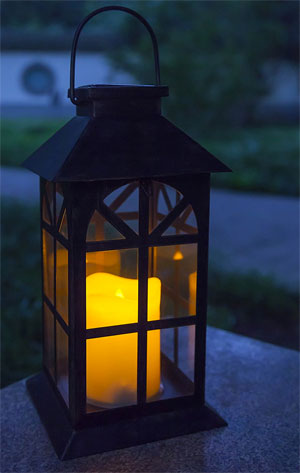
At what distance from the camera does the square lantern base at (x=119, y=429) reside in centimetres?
92

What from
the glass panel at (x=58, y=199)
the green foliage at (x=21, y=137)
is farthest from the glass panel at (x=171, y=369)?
the green foliage at (x=21, y=137)

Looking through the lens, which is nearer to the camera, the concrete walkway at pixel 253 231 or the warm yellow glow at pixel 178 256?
the warm yellow glow at pixel 178 256

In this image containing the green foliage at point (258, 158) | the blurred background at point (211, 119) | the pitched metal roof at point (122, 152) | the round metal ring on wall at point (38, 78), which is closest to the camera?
the pitched metal roof at point (122, 152)

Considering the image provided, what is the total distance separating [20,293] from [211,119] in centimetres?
577

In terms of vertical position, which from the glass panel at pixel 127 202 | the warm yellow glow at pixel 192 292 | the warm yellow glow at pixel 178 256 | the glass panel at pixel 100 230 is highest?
the glass panel at pixel 127 202

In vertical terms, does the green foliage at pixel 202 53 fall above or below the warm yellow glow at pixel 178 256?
above

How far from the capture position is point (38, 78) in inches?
418

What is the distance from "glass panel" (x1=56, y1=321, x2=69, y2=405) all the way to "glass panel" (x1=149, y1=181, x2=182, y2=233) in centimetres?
24

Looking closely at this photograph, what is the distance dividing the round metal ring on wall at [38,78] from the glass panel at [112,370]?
10.2 metres

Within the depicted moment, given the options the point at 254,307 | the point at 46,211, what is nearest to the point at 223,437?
the point at 46,211

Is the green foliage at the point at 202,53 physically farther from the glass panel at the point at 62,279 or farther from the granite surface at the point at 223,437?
the glass panel at the point at 62,279

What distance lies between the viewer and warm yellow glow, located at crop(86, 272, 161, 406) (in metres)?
0.90

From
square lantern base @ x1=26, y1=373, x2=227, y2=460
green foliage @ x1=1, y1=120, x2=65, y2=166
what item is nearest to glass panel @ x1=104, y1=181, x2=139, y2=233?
square lantern base @ x1=26, y1=373, x2=227, y2=460

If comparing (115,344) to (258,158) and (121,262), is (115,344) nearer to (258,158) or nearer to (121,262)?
(121,262)
